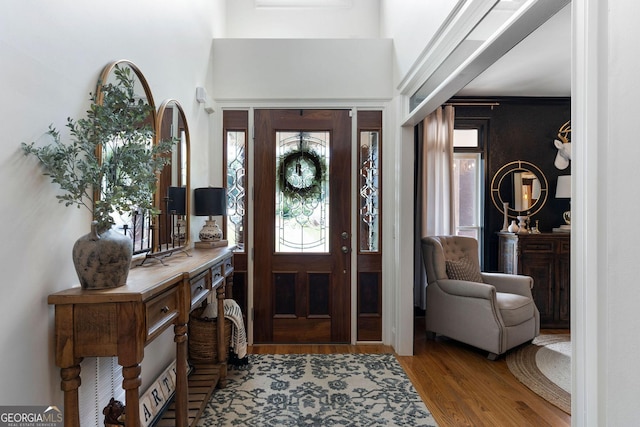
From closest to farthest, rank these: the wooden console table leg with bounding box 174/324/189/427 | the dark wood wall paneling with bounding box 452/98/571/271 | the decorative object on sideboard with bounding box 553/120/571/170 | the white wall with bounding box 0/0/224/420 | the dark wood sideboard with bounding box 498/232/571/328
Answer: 1. the white wall with bounding box 0/0/224/420
2. the wooden console table leg with bounding box 174/324/189/427
3. the dark wood sideboard with bounding box 498/232/571/328
4. the decorative object on sideboard with bounding box 553/120/571/170
5. the dark wood wall paneling with bounding box 452/98/571/271

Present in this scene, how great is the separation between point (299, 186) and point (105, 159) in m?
2.08

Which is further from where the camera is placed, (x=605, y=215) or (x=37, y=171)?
(x=37, y=171)

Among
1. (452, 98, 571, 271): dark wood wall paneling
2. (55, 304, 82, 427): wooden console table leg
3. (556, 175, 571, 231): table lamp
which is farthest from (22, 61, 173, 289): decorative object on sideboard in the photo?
(556, 175, 571, 231): table lamp

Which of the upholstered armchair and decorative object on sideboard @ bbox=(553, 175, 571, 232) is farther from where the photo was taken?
decorative object on sideboard @ bbox=(553, 175, 571, 232)

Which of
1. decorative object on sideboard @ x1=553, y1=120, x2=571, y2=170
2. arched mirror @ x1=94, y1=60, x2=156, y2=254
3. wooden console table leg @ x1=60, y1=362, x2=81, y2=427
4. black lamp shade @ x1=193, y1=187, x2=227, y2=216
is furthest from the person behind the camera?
decorative object on sideboard @ x1=553, y1=120, x2=571, y2=170

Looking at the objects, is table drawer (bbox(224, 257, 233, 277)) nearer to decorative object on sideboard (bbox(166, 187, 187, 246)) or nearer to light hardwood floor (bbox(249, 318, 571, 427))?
decorative object on sideboard (bbox(166, 187, 187, 246))

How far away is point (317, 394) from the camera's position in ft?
8.21

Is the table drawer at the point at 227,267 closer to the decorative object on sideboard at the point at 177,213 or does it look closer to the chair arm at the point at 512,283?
the decorative object on sideboard at the point at 177,213

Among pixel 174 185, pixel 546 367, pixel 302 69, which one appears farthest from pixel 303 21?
pixel 546 367

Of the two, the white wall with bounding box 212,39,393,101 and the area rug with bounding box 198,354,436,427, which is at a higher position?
the white wall with bounding box 212,39,393,101

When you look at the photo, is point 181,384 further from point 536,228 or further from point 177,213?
point 536,228

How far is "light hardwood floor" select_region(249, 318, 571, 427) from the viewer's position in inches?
88.0

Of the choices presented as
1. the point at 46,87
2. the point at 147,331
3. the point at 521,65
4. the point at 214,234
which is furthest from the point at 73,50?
the point at 521,65

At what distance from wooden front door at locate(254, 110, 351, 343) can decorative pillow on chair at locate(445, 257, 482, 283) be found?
40.9 inches
